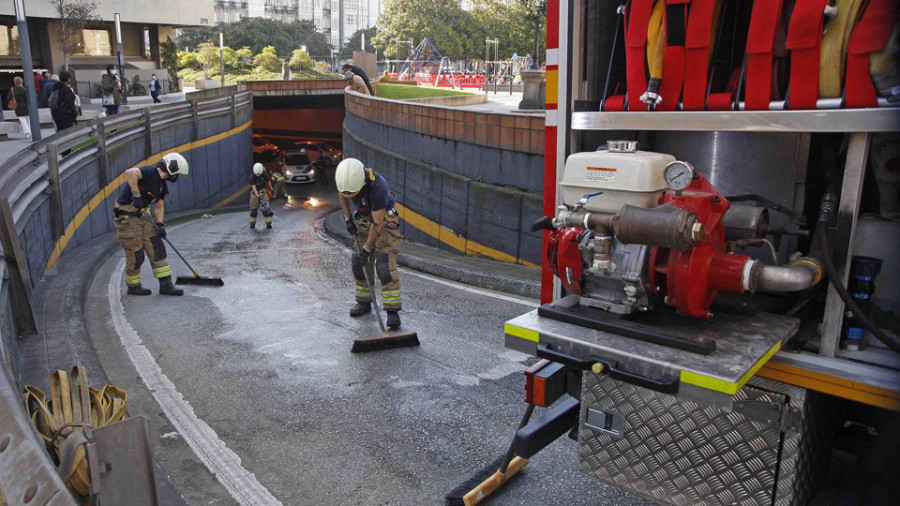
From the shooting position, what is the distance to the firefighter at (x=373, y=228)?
22.0ft

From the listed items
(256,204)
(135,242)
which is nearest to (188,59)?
(256,204)

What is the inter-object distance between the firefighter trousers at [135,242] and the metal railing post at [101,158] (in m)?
4.65

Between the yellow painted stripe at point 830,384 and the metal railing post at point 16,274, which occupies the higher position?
the yellow painted stripe at point 830,384

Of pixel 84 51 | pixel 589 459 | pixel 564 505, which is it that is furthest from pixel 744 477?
A: pixel 84 51

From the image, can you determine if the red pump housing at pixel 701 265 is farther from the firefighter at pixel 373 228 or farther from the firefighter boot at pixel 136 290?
the firefighter boot at pixel 136 290

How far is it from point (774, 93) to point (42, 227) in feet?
27.0

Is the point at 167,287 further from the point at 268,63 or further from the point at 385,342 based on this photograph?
the point at 268,63

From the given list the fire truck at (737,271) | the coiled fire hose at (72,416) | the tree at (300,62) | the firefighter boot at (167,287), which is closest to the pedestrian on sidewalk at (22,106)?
the firefighter boot at (167,287)

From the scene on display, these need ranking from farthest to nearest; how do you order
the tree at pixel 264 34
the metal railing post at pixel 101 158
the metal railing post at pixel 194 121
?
the tree at pixel 264 34 < the metal railing post at pixel 194 121 < the metal railing post at pixel 101 158

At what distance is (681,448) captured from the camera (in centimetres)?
305

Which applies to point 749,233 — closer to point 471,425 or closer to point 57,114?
point 471,425

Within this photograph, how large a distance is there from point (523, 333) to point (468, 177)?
7674 millimetres

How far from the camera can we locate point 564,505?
381 centimetres

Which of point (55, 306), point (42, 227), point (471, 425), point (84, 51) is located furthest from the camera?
point (84, 51)
